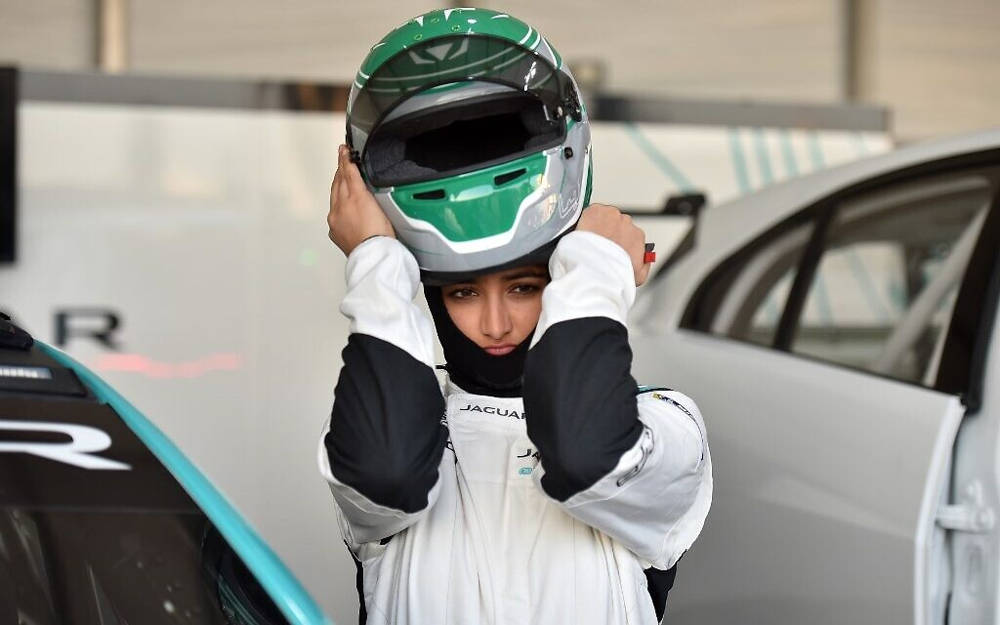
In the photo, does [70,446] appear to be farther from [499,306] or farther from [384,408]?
[499,306]

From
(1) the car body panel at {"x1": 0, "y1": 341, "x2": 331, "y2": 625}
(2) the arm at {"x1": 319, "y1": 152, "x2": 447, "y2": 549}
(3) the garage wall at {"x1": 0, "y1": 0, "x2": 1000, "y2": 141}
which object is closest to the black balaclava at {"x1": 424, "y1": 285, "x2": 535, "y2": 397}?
(2) the arm at {"x1": 319, "y1": 152, "x2": 447, "y2": 549}

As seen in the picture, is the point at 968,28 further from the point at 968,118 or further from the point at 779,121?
the point at 779,121

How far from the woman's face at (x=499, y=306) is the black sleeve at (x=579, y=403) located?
16cm

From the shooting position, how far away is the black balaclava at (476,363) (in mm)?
1813

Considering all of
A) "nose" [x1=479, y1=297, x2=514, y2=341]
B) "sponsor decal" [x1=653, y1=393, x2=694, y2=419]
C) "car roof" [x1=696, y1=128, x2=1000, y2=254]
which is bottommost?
"sponsor decal" [x1=653, y1=393, x2=694, y2=419]

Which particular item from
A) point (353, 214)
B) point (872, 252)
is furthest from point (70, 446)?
point (872, 252)

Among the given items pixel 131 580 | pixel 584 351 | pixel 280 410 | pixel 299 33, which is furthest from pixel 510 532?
pixel 299 33

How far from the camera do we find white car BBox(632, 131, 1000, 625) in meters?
2.36

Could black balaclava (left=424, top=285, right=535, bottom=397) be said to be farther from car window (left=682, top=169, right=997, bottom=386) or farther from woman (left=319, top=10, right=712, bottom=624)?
car window (left=682, top=169, right=997, bottom=386)

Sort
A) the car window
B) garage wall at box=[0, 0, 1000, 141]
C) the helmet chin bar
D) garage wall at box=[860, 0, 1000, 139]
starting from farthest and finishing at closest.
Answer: garage wall at box=[860, 0, 1000, 139]
garage wall at box=[0, 0, 1000, 141]
the car window
the helmet chin bar

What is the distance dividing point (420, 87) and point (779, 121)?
4022 mm

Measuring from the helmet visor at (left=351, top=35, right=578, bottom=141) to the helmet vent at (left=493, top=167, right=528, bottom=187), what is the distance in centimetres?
13

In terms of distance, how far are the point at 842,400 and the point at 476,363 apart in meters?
1.08

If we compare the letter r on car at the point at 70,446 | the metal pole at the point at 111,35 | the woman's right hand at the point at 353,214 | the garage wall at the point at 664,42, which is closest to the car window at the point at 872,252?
the woman's right hand at the point at 353,214
